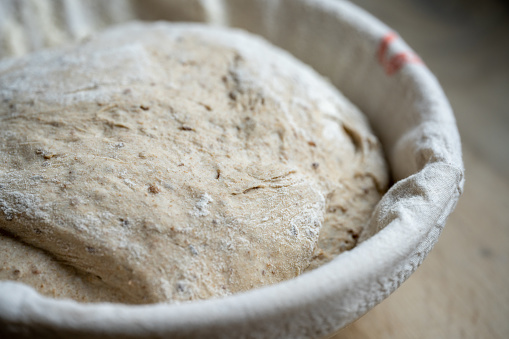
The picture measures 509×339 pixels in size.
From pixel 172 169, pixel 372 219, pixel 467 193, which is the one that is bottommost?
pixel 467 193

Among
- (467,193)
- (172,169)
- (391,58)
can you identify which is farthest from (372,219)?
(467,193)

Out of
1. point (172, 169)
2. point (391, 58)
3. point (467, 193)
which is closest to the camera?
Result: point (172, 169)

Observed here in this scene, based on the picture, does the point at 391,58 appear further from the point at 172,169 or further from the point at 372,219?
the point at 172,169

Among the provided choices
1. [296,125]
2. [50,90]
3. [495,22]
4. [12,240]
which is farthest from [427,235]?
[495,22]

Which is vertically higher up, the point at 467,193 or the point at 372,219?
the point at 372,219

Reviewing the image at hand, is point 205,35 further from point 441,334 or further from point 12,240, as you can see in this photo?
point 441,334

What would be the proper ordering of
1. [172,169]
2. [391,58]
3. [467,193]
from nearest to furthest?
[172,169], [391,58], [467,193]
